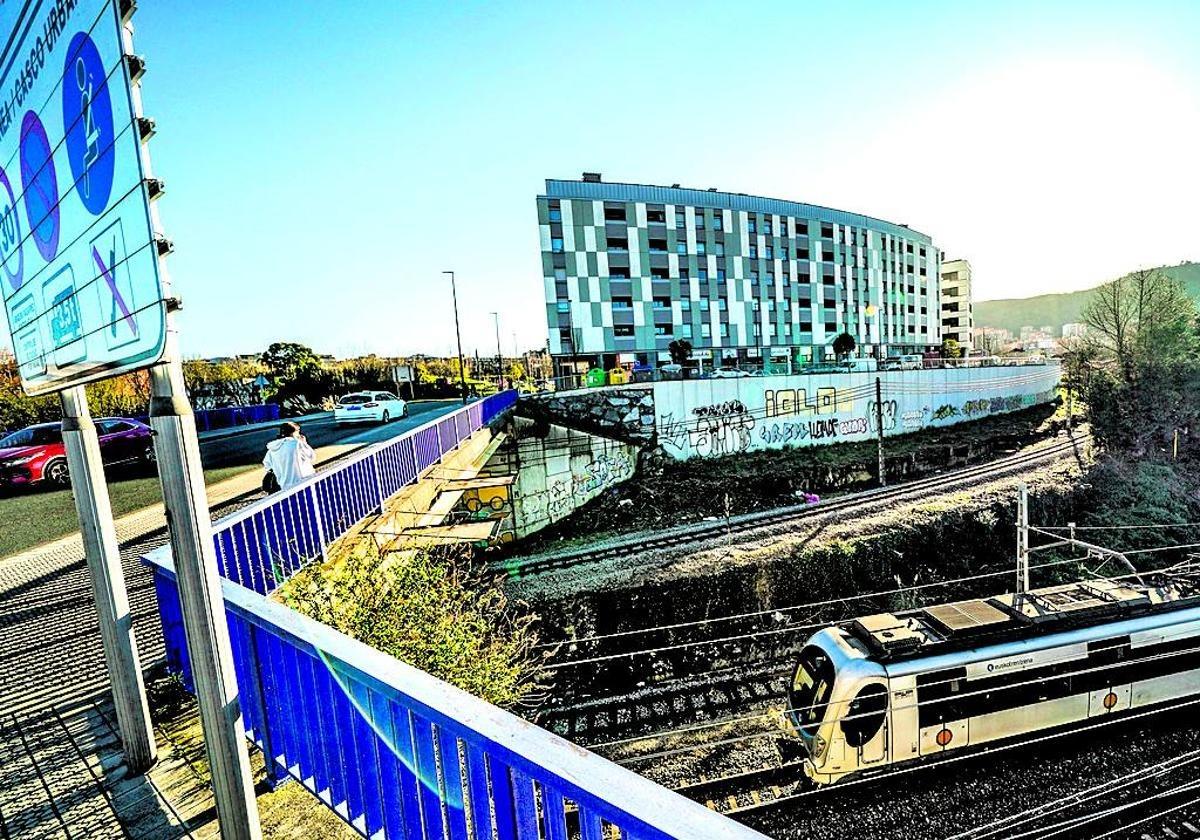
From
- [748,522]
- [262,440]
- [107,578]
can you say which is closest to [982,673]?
[107,578]

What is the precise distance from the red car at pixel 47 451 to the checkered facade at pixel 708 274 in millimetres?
32582

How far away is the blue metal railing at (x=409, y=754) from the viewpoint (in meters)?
1.51

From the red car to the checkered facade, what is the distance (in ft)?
107

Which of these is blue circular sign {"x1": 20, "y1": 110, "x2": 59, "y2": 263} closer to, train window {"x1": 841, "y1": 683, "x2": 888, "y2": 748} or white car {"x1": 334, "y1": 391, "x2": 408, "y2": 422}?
train window {"x1": 841, "y1": 683, "x2": 888, "y2": 748}

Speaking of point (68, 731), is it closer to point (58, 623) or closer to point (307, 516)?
point (58, 623)

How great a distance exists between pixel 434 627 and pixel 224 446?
66.2ft

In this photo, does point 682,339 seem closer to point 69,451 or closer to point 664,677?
point 664,677

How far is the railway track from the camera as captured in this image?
74.7 ft

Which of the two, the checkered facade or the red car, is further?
the checkered facade

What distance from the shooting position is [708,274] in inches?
2093

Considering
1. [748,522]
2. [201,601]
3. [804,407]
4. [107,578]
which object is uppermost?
[201,601]

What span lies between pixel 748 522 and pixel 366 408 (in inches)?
735

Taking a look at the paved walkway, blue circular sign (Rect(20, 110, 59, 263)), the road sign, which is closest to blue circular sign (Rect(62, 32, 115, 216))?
the road sign

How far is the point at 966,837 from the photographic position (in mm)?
10328
